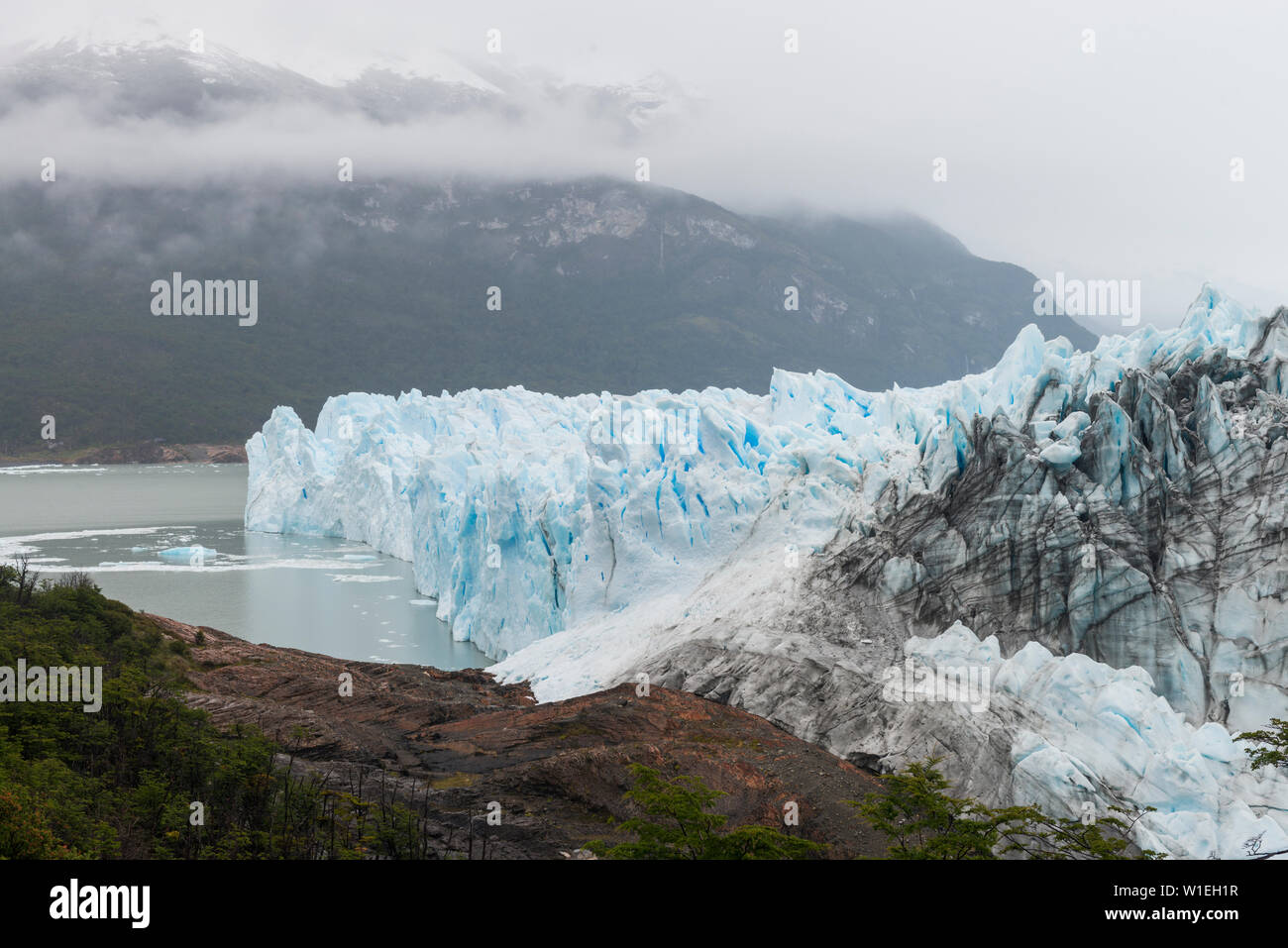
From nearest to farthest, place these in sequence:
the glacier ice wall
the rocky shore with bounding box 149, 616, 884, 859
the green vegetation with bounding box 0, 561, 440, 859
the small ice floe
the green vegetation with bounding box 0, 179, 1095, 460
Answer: the green vegetation with bounding box 0, 561, 440, 859 < the rocky shore with bounding box 149, 616, 884, 859 < the glacier ice wall < the small ice floe < the green vegetation with bounding box 0, 179, 1095, 460

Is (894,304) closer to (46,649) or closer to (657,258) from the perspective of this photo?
(657,258)

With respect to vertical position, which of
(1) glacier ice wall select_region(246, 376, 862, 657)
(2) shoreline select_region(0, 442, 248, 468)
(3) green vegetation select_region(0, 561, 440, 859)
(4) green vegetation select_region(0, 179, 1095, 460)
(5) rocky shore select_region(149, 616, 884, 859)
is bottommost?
(5) rocky shore select_region(149, 616, 884, 859)

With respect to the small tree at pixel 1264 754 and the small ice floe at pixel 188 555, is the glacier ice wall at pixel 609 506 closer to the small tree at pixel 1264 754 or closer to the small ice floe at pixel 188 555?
the small ice floe at pixel 188 555

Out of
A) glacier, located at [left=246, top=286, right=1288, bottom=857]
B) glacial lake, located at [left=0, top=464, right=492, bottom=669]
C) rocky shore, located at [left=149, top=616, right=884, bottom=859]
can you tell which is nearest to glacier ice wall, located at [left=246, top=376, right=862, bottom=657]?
glacier, located at [left=246, top=286, right=1288, bottom=857]

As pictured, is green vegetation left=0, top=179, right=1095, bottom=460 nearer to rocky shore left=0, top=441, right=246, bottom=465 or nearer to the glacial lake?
rocky shore left=0, top=441, right=246, bottom=465

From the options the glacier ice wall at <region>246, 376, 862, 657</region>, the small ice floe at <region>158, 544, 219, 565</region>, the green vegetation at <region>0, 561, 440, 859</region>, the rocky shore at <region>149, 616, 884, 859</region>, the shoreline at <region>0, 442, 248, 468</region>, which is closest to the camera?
the green vegetation at <region>0, 561, 440, 859</region>

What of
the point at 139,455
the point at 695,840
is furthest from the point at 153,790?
the point at 139,455

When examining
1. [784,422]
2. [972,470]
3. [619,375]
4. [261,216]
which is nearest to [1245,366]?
[972,470]
